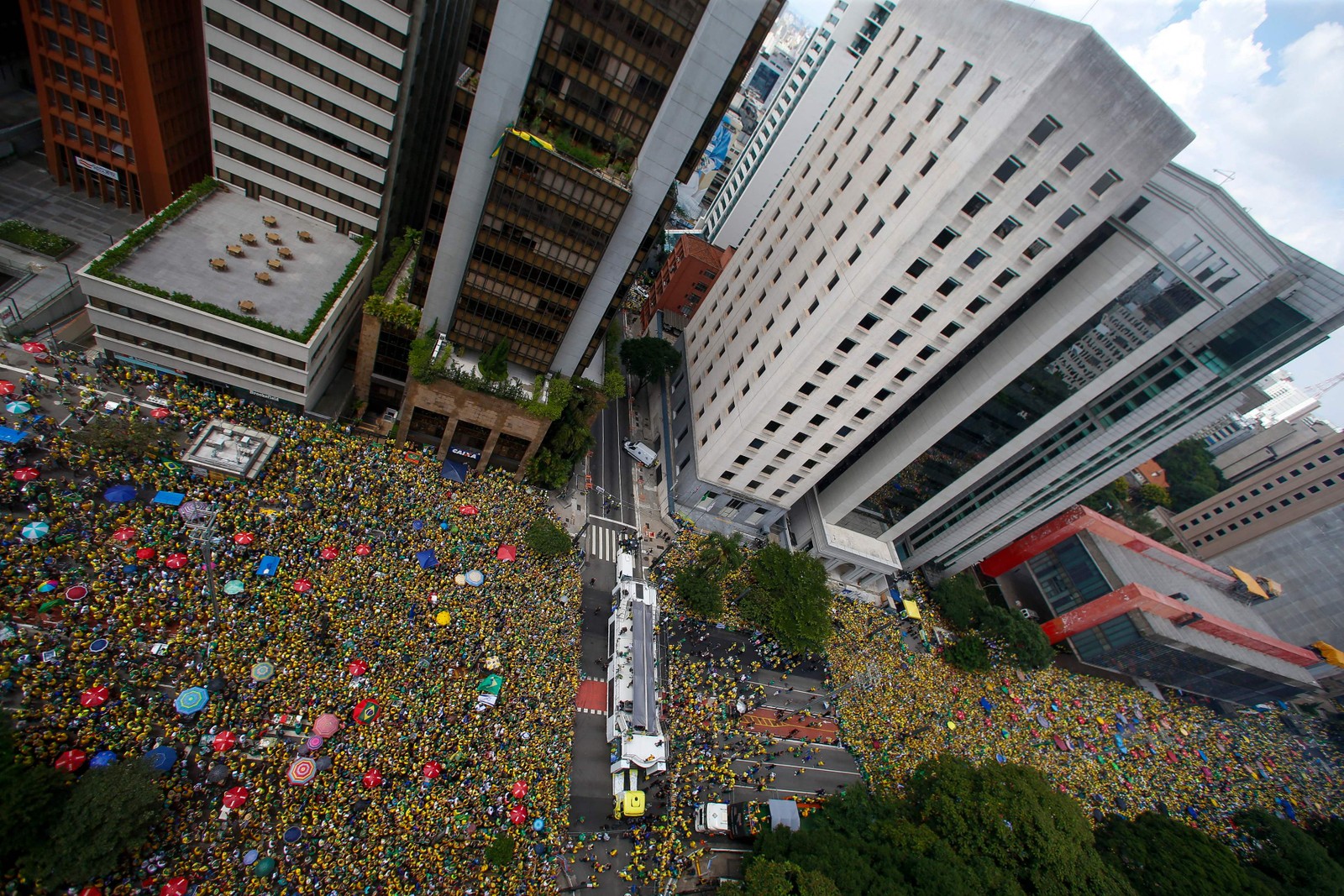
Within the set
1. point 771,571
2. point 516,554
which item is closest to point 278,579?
point 516,554

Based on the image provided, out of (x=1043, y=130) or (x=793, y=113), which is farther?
(x=793, y=113)

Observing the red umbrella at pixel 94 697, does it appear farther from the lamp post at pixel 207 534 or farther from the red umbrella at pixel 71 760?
the lamp post at pixel 207 534

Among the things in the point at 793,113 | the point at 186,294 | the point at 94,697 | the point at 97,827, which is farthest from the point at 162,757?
the point at 793,113

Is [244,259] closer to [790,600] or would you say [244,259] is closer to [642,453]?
[642,453]

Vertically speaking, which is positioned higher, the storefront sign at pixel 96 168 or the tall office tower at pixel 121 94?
the tall office tower at pixel 121 94

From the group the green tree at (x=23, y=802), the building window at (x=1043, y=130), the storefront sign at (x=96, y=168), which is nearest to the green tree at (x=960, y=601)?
the building window at (x=1043, y=130)
